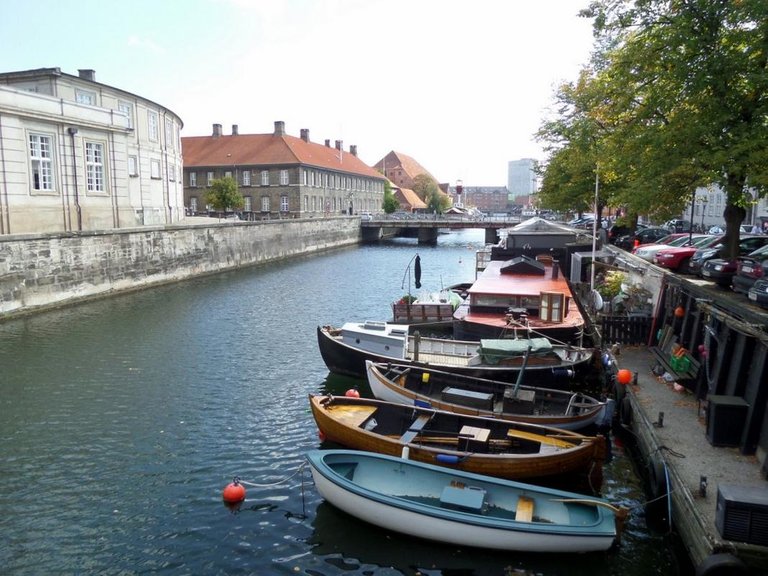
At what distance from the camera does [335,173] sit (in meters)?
95.5

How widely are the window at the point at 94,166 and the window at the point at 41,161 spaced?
2.64 metres

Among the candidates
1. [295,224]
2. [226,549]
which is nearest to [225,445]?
[226,549]

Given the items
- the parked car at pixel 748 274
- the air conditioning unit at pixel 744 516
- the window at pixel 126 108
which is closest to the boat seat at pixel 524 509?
the air conditioning unit at pixel 744 516

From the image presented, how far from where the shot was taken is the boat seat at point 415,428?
12355 millimetres

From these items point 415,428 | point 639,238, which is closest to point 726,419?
point 415,428

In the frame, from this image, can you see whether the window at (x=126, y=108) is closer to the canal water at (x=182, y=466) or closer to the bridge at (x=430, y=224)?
the canal water at (x=182, y=466)

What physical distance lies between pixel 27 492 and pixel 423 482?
7.91 meters

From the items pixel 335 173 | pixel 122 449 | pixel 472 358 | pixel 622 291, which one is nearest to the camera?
pixel 122 449

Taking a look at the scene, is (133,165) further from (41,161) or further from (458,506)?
(458,506)

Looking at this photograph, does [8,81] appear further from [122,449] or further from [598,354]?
[598,354]

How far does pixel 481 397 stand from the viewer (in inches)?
576

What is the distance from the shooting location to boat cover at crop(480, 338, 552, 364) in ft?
56.7

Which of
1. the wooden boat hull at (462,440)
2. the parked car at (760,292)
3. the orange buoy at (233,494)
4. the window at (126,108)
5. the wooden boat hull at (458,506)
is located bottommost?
the orange buoy at (233,494)

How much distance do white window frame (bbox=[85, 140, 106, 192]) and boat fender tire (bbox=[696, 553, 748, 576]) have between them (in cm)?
3595
